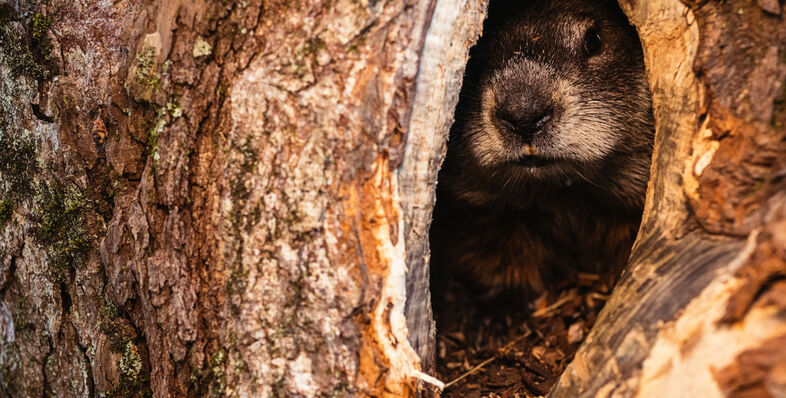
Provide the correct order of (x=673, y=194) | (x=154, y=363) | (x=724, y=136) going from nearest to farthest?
(x=724, y=136) < (x=673, y=194) < (x=154, y=363)

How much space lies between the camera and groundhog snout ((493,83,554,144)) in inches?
97.0

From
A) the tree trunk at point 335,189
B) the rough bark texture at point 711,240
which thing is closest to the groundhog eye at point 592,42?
the tree trunk at point 335,189

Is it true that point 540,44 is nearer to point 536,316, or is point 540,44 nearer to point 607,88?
point 607,88

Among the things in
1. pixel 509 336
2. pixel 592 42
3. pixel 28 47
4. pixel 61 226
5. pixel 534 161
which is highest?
pixel 592 42

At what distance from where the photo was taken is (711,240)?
1.63m

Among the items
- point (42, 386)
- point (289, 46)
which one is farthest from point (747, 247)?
point (42, 386)

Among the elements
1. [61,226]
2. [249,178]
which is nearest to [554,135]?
[249,178]

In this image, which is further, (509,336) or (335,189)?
(509,336)

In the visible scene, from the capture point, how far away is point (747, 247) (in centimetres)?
153

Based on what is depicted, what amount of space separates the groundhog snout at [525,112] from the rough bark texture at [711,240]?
1.99 feet

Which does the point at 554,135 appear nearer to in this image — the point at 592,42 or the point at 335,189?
the point at 592,42

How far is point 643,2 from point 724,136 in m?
0.66

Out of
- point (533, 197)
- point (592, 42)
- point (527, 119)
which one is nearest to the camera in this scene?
point (527, 119)

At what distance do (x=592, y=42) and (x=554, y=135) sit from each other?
613mm
